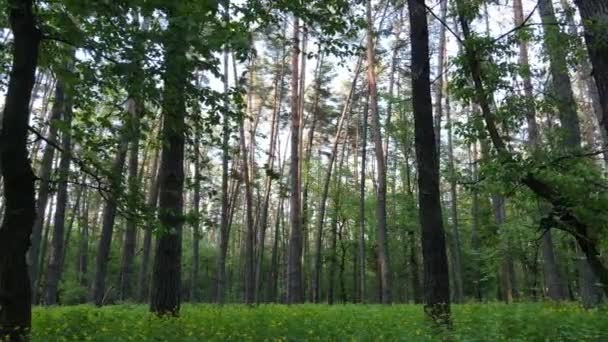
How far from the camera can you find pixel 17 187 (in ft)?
15.9

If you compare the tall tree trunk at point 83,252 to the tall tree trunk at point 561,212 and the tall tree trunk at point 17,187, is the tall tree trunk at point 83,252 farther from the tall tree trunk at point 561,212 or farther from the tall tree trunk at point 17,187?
the tall tree trunk at point 561,212

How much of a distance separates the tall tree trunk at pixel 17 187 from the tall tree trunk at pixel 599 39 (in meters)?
5.71

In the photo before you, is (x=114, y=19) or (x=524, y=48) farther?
(x=524, y=48)

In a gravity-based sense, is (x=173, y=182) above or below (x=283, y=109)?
below

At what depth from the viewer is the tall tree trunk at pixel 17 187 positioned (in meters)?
4.80

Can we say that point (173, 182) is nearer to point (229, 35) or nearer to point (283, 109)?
point (229, 35)

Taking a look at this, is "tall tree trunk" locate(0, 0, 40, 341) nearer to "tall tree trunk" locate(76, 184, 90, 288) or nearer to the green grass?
the green grass

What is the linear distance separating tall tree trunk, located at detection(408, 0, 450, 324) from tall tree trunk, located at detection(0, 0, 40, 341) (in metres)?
4.96

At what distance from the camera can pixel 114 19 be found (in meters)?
4.63

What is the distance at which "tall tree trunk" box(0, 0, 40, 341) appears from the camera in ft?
15.7

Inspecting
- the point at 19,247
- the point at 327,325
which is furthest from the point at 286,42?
the point at 19,247

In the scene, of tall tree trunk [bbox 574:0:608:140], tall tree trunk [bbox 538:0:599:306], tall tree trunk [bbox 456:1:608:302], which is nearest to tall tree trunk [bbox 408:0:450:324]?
tall tree trunk [bbox 456:1:608:302]

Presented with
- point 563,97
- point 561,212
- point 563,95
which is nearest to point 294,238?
point 563,95

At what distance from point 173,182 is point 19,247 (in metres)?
3.79
